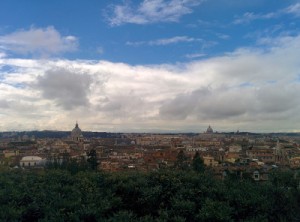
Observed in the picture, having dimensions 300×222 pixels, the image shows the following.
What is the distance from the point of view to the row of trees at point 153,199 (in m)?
7.59

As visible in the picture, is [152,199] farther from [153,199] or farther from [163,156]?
[163,156]

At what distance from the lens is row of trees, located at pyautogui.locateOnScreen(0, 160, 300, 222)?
7586 mm

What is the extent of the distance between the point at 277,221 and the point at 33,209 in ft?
18.1

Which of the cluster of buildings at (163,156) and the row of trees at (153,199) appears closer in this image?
the row of trees at (153,199)

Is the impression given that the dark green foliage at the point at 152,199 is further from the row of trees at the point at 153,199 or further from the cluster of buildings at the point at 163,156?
the cluster of buildings at the point at 163,156

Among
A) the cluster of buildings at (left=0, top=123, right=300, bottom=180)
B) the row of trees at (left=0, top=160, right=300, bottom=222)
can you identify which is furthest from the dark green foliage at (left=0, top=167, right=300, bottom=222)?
the cluster of buildings at (left=0, top=123, right=300, bottom=180)

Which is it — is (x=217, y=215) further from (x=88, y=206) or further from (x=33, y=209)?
(x=33, y=209)

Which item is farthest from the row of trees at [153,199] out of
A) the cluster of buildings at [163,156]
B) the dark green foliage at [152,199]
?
the cluster of buildings at [163,156]

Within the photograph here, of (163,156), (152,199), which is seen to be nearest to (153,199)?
(152,199)

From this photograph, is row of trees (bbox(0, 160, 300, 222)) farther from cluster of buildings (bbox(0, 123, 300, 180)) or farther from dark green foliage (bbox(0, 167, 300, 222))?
cluster of buildings (bbox(0, 123, 300, 180))

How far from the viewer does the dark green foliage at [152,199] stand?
7.58 m

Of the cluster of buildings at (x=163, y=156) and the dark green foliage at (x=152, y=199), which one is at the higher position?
the dark green foliage at (x=152, y=199)

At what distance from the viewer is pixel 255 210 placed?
27.9 ft

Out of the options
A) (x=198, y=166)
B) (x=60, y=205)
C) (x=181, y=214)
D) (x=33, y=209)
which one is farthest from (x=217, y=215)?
(x=198, y=166)
